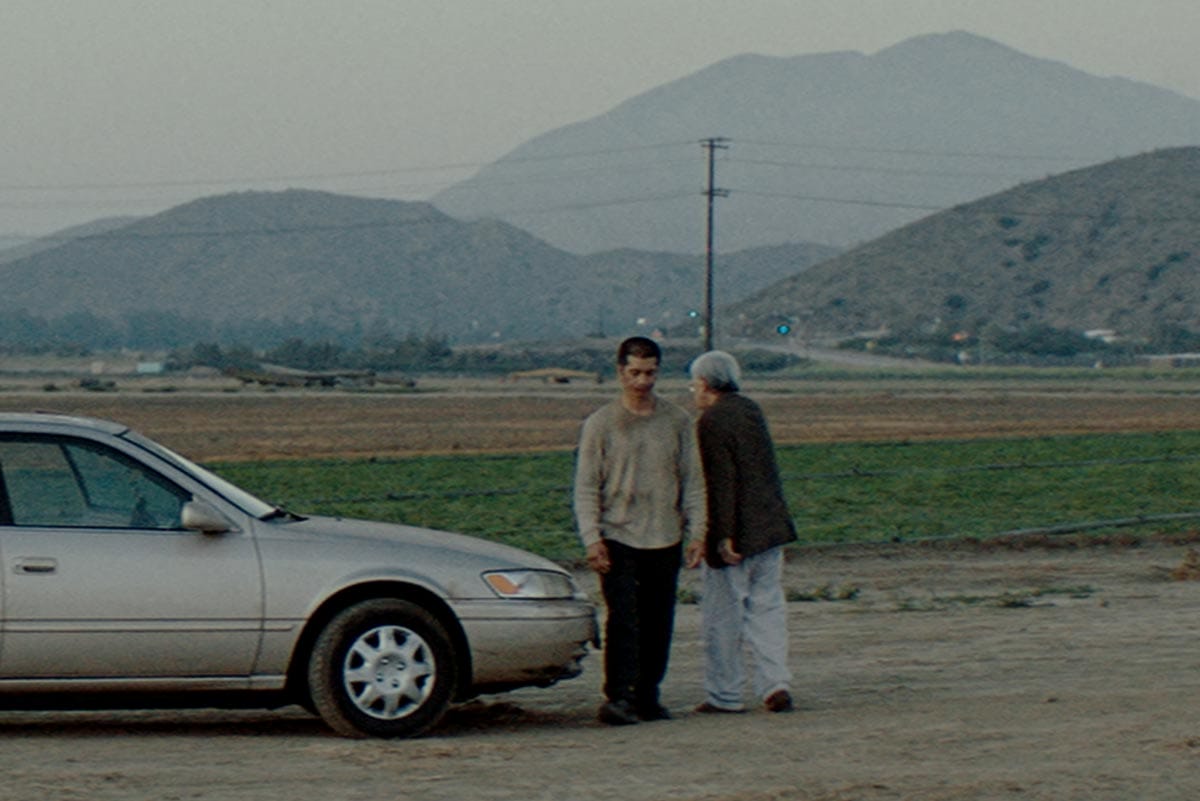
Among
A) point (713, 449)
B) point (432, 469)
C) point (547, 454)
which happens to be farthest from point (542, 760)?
point (547, 454)

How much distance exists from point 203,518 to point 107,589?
543mm

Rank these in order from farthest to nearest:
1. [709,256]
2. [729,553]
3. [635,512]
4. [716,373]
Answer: [709,256] < [716,373] < [729,553] < [635,512]

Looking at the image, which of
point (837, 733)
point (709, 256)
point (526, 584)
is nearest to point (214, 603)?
point (526, 584)

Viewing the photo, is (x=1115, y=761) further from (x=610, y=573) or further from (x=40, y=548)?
(x=40, y=548)

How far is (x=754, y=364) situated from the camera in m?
148

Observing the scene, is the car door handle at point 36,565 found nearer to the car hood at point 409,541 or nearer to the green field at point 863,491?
the car hood at point 409,541

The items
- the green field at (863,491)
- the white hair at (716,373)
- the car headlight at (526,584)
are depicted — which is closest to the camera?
the car headlight at (526,584)

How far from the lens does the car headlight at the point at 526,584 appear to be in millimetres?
10828

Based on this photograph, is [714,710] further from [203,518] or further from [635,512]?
[203,518]

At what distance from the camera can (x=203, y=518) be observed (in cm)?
1043

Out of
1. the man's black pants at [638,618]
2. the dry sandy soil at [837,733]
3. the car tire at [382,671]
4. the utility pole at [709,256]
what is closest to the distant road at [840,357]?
the utility pole at [709,256]

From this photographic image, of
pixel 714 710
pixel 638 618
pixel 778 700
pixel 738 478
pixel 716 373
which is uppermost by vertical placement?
pixel 716 373

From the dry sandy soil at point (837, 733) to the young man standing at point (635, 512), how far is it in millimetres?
336

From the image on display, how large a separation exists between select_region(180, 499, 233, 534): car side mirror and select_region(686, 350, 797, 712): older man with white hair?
252 cm
